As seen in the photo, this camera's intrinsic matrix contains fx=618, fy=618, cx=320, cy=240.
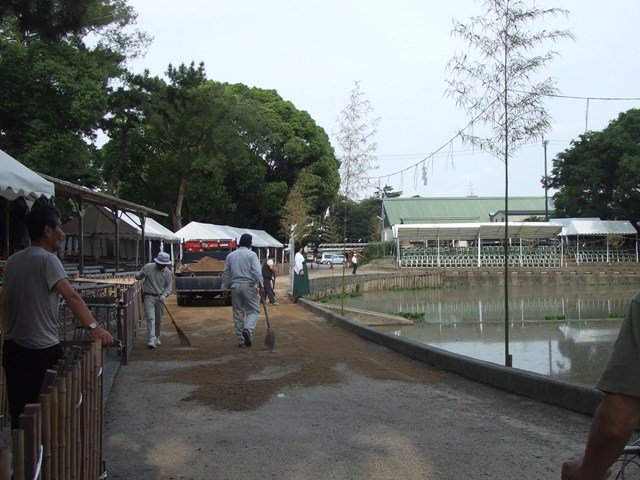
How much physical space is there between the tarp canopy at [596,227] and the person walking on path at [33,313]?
46.3 metres

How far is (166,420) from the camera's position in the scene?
5848 mm

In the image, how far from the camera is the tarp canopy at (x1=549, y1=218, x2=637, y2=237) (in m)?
44.4

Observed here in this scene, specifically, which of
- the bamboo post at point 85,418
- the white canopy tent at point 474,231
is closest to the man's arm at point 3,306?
the bamboo post at point 85,418

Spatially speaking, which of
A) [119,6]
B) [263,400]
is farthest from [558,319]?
[119,6]

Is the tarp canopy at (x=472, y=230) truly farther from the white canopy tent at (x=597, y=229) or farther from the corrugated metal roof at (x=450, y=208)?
the corrugated metal roof at (x=450, y=208)

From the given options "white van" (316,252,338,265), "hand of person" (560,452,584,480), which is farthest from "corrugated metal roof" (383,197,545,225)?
"hand of person" (560,452,584,480)

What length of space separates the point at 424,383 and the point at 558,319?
1412 cm

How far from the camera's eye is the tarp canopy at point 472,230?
1774 inches

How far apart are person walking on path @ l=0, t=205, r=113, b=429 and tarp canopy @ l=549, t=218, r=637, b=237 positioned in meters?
46.3

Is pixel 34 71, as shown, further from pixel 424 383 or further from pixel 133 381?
pixel 424 383

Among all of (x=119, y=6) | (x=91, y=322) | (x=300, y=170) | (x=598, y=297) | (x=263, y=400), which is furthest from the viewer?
(x=300, y=170)

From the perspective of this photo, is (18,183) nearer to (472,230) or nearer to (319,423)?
(319,423)

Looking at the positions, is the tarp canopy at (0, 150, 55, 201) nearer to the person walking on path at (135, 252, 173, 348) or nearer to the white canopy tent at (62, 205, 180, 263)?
the person walking on path at (135, 252, 173, 348)

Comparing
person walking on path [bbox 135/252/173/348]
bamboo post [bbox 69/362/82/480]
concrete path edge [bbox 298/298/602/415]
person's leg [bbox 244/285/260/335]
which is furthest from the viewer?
person's leg [bbox 244/285/260/335]
